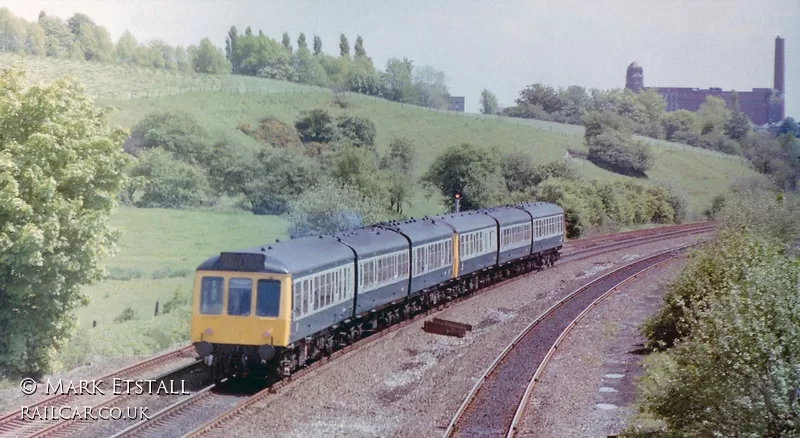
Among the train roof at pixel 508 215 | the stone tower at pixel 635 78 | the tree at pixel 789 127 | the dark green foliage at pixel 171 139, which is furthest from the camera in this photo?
the stone tower at pixel 635 78

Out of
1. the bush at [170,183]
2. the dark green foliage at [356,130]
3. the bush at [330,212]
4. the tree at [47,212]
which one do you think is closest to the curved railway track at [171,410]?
the tree at [47,212]

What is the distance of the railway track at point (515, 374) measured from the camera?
16.0m

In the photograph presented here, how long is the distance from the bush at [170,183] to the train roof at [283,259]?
34.4m

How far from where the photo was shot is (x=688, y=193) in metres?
77.9

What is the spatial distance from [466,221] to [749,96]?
83.1 metres

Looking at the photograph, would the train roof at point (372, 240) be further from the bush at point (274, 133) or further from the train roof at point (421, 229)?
the bush at point (274, 133)

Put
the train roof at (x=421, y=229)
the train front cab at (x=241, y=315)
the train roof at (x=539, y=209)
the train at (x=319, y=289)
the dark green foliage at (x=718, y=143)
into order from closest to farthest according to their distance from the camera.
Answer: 1. the train front cab at (x=241, y=315)
2. the train at (x=319, y=289)
3. the train roof at (x=421, y=229)
4. the train roof at (x=539, y=209)
5. the dark green foliage at (x=718, y=143)

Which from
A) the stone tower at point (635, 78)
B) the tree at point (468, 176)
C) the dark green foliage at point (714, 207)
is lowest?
the dark green foliage at point (714, 207)

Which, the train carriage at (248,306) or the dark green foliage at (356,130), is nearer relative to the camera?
the train carriage at (248,306)

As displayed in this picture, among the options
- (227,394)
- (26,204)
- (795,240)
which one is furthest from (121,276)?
(795,240)

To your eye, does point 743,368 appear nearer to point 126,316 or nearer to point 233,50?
point 126,316

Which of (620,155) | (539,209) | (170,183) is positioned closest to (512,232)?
(539,209)

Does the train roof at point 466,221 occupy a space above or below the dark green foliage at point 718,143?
below

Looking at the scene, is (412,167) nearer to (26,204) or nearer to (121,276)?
(121,276)
